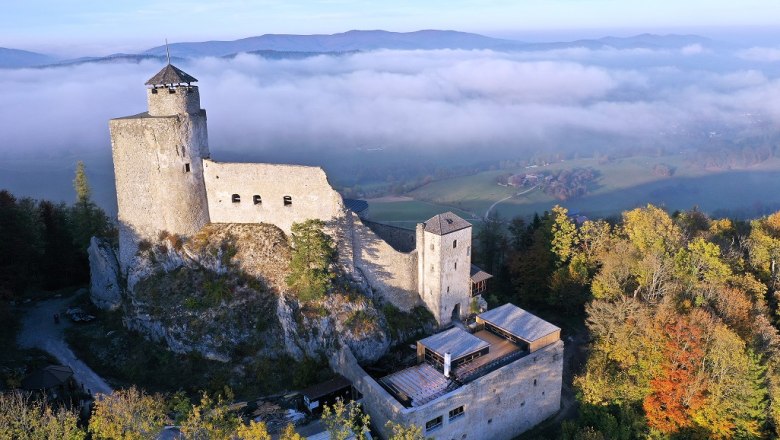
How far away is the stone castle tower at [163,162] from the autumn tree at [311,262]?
26.0 ft

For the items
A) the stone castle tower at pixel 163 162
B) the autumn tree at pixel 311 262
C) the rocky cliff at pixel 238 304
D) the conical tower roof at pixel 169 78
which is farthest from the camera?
the stone castle tower at pixel 163 162

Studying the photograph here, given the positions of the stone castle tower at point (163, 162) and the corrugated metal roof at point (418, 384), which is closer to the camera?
the corrugated metal roof at point (418, 384)

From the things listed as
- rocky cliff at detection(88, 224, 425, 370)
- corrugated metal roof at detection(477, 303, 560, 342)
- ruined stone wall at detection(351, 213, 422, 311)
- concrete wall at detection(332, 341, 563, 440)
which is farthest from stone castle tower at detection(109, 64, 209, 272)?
corrugated metal roof at detection(477, 303, 560, 342)

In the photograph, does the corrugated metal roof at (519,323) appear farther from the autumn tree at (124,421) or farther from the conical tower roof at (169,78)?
the conical tower roof at (169,78)

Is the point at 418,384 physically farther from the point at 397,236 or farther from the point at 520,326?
the point at 397,236

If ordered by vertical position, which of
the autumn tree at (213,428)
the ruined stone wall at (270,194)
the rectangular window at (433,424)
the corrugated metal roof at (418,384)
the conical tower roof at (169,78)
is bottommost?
the rectangular window at (433,424)

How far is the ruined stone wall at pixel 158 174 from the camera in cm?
3653

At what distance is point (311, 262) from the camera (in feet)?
118

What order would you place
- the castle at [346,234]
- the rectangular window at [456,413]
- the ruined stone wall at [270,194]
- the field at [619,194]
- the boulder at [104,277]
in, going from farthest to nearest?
the field at [619,194] → the boulder at [104,277] → the ruined stone wall at [270,194] → the castle at [346,234] → the rectangular window at [456,413]

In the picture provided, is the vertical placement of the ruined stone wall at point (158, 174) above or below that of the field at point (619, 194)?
above

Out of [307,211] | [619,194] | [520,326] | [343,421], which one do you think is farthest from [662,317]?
[619,194]

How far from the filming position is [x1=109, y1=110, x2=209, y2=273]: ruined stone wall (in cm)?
3653

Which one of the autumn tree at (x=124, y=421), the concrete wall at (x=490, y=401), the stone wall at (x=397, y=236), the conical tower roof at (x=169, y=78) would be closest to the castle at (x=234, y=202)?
the conical tower roof at (x=169, y=78)

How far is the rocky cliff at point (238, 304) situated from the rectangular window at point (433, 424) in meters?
6.55
